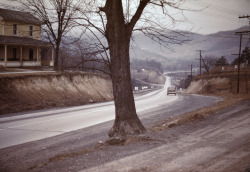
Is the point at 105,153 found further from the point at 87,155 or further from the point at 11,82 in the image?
the point at 11,82

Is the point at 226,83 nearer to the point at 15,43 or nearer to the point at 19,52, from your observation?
the point at 19,52

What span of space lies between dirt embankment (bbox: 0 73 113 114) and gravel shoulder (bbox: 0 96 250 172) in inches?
429

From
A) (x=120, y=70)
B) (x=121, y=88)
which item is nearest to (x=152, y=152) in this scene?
(x=121, y=88)

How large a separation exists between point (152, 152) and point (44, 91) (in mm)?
19554

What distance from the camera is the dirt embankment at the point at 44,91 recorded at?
18984 mm

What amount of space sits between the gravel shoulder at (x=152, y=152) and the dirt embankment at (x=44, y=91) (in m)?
10.9

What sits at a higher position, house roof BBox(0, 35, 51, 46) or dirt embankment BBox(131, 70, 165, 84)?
house roof BBox(0, 35, 51, 46)

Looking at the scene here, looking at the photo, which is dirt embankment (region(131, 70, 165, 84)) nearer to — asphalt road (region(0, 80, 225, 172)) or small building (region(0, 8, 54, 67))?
small building (region(0, 8, 54, 67))

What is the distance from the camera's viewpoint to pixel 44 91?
2372 centimetres

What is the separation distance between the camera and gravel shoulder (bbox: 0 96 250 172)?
17.6 ft

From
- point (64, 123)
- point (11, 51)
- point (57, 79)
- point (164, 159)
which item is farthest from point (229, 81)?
point (164, 159)

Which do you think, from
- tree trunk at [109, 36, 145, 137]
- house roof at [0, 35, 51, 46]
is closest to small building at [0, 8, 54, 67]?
house roof at [0, 35, 51, 46]

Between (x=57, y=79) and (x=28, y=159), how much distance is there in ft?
69.4

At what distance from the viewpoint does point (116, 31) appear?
25.7ft
